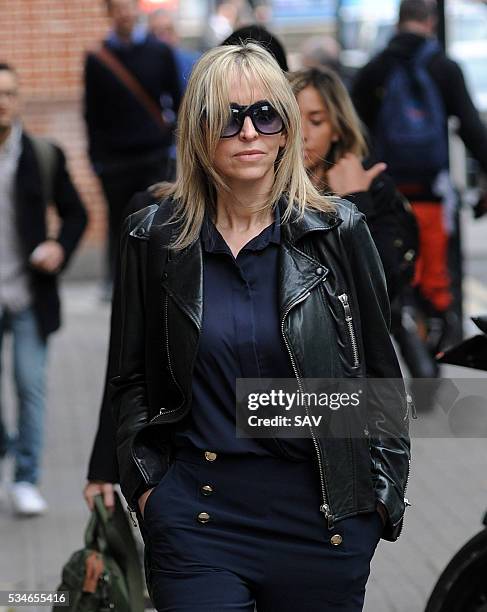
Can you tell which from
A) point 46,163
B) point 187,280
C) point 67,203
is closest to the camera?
point 187,280

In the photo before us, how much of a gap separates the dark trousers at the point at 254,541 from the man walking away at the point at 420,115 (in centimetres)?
517

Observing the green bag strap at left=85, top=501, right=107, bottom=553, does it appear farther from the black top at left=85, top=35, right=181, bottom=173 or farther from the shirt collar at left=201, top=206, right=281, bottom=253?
the black top at left=85, top=35, right=181, bottom=173

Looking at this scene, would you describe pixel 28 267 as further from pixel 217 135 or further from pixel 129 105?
pixel 129 105

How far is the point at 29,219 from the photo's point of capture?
22.2ft

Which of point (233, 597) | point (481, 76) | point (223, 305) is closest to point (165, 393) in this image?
point (223, 305)

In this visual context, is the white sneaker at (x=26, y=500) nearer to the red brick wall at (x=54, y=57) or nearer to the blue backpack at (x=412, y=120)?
the blue backpack at (x=412, y=120)

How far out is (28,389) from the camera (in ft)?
22.6

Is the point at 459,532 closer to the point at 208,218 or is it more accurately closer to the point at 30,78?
the point at 208,218

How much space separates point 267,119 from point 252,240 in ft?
0.86

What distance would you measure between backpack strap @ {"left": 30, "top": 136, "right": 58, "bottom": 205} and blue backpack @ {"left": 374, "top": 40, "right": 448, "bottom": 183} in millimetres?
2095

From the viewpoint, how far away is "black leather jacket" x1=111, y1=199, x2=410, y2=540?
3203mm

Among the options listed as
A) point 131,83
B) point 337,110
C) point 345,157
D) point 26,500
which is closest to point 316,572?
point 345,157

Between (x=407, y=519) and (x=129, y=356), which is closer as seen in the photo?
(x=129, y=356)

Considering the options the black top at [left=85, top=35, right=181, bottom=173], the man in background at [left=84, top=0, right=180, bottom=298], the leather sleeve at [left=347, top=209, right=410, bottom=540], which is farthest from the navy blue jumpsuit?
the black top at [left=85, top=35, right=181, bottom=173]
